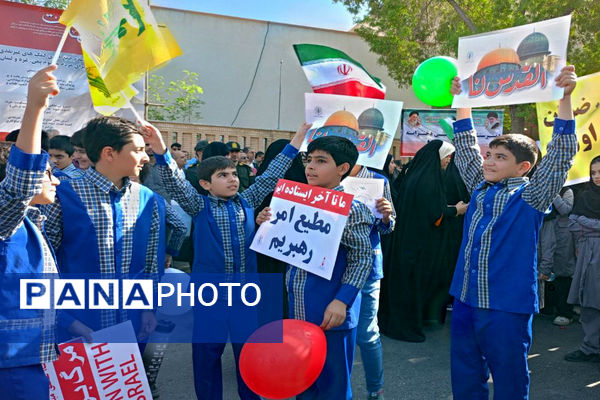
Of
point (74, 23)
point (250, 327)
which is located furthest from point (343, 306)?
point (74, 23)

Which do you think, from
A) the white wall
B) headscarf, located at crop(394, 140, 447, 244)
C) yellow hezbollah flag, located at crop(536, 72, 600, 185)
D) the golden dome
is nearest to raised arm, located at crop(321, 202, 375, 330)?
the golden dome

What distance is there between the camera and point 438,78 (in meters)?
3.87

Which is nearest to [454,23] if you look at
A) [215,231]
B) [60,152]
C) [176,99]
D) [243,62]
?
[243,62]

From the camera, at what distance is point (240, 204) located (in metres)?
3.46

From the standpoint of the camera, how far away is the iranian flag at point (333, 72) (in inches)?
183

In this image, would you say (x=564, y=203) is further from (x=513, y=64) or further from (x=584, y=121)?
(x=513, y=64)

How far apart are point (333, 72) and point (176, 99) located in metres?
16.2

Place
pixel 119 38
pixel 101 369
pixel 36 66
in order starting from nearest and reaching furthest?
1. pixel 101 369
2. pixel 119 38
3. pixel 36 66

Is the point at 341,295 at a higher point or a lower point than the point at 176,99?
lower

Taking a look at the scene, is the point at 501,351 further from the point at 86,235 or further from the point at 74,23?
the point at 74,23

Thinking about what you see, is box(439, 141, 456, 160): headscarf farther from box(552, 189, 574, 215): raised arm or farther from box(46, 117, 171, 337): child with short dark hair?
box(46, 117, 171, 337): child with short dark hair

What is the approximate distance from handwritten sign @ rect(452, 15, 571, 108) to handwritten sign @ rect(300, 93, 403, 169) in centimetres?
84

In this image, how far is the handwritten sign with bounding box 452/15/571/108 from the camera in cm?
314

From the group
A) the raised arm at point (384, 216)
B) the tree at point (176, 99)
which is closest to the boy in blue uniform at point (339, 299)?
the raised arm at point (384, 216)
